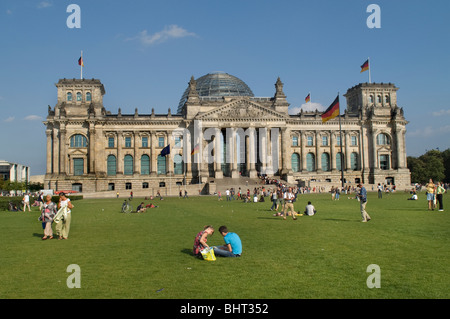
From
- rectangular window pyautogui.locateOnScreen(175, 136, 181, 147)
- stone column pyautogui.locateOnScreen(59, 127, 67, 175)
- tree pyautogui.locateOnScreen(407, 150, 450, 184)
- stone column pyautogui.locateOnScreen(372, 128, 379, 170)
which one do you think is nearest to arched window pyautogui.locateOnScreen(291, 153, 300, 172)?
stone column pyautogui.locateOnScreen(372, 128, 379, 170)

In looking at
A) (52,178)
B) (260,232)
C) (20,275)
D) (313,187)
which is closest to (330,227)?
(260,232)

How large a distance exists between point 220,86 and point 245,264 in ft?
288

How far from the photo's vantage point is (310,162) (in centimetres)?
8944

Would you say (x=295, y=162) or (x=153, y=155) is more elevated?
(x=153, y=155)

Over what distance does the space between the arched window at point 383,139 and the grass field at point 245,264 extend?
73.7m

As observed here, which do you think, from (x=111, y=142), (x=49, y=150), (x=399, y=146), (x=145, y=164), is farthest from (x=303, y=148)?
(x=49, y=150)

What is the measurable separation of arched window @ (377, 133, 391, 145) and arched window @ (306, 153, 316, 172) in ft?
49.7

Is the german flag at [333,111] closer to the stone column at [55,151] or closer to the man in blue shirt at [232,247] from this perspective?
the man in blue shirt at [232,247]

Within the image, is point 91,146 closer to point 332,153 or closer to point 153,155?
point 153,155

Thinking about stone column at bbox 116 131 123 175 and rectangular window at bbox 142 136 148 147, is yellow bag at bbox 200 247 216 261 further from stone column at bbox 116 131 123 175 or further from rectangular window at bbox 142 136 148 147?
rectangular window at bbox 142 136 148 147

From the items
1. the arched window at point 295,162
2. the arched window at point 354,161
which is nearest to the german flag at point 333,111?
the arched window at point 295,162

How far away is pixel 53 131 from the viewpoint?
80062 millimetres

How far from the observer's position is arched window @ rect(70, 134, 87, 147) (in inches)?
3187

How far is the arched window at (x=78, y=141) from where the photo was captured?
80938 millimetres
